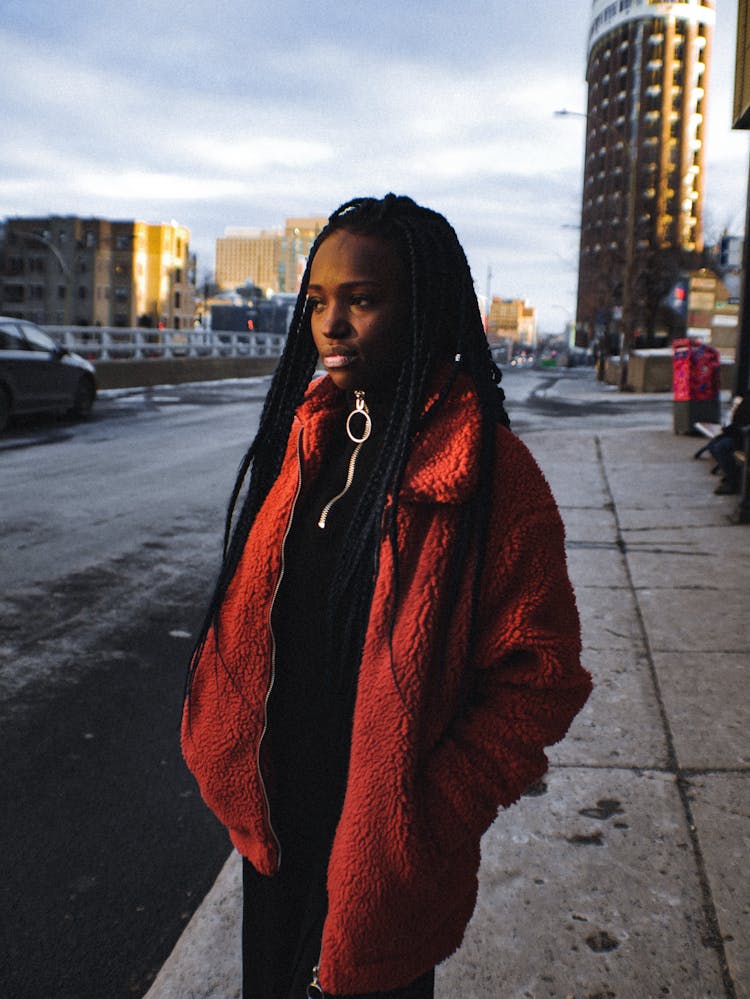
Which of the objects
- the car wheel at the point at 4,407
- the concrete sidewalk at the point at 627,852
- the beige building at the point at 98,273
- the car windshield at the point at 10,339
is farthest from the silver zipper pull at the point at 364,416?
the beige building at the point at 98,273

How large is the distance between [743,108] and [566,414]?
31.8 ft

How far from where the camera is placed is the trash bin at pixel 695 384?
13811 millimetres

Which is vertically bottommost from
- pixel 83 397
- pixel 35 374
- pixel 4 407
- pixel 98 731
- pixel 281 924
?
pixel 98 731

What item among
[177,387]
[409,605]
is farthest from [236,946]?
[177,387]

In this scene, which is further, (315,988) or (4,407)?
(4,407)

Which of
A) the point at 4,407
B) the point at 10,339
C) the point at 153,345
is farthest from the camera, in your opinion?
the point at 153,345

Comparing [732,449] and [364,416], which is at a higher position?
[364,416]

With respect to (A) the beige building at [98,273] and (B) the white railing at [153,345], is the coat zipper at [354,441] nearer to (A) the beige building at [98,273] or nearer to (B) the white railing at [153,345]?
(B) the white railing at [153,345]

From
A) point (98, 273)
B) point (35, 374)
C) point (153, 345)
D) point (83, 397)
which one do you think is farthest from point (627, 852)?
point (98, 273)

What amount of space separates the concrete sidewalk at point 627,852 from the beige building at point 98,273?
4271 inches

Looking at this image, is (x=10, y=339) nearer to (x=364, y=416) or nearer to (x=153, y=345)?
(x=153, y=345)

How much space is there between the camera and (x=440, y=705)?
140 centimetres

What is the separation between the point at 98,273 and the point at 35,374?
10700 centimetres

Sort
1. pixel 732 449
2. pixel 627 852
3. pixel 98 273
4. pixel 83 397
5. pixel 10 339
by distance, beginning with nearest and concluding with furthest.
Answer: pixel 627 852 → pixel 732 449 → pixel 10 339 → pixel 83 397 → pixel 98 273
